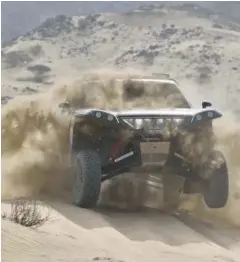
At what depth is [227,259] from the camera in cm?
690

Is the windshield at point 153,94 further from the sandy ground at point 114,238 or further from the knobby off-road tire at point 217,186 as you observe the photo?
the sandy ground at point 114,238

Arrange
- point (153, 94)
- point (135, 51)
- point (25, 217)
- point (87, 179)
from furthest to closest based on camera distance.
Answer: point (135, 51) < point (153, 94) < point (87, 179) < point (25, 217)

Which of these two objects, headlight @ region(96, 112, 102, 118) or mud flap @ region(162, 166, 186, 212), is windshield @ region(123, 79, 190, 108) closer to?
mud flap @ region(162, 166, 186, 212)

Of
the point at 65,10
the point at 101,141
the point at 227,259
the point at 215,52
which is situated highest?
the point at 65,10

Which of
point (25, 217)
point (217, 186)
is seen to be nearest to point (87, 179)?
point (25, 217)

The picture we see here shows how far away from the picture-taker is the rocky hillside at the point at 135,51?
40.4 metres

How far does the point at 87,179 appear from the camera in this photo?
320 inches

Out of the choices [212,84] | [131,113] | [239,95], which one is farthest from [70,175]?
[212,84]

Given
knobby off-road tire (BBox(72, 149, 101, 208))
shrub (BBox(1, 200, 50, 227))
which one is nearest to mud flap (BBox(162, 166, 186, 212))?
knobby off-road tire (BBox(72, 149, 101, 208))

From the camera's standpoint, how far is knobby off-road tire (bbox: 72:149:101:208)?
26.6 ft

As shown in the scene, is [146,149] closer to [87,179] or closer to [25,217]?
[87,179]

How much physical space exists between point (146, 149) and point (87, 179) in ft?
2.41

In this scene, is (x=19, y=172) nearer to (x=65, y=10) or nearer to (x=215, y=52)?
(x=215, y=52)

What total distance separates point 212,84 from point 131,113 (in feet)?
101
